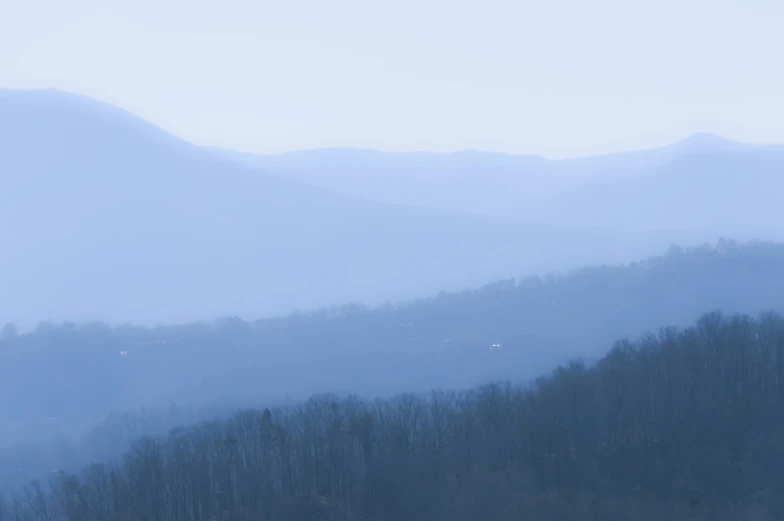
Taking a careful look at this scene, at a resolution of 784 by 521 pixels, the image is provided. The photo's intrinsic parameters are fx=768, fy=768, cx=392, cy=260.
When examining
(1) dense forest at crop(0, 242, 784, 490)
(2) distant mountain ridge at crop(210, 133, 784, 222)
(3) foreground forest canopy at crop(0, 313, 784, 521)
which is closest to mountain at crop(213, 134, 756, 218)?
(2) distant mountain ridge at crop(210, 133, 784, 222)

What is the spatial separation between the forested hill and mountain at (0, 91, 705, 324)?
1122 inches

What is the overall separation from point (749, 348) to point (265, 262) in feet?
373

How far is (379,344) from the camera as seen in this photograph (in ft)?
220

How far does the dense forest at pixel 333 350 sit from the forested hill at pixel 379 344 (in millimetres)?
175

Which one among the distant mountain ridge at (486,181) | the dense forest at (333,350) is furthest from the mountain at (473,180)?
the dense forest at (333,350)

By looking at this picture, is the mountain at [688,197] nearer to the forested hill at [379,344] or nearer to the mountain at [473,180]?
the mountain at [473,180]

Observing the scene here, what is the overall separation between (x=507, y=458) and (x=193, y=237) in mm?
131284

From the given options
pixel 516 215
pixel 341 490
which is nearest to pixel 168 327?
pixel 341 490

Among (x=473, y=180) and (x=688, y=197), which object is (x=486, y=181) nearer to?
(x=473, y=180)

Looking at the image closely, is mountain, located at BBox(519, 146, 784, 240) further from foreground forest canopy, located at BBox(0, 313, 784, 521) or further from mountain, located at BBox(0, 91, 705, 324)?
foreground forest canopy, located at BBox(0, 313, 784, 521)

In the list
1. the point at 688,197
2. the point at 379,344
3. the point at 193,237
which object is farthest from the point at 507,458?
the point at 688,197

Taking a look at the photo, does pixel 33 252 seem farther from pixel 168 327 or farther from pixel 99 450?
pixel 99 450

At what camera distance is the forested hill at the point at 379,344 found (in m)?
55.8

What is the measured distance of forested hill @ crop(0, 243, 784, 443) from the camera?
2195 inches
